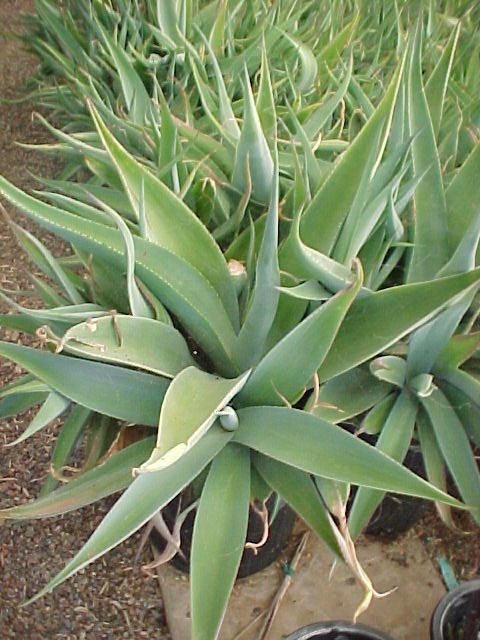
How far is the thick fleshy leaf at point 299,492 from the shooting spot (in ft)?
2.49

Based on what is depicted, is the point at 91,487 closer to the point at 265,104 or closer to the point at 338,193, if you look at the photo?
the point at 338,193

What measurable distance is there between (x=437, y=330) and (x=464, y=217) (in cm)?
20

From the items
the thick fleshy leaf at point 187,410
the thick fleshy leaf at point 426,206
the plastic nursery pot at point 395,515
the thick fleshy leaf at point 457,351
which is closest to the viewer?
the thick fleshy leaf at point 187,410

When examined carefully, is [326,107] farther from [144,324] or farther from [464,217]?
[144,324]

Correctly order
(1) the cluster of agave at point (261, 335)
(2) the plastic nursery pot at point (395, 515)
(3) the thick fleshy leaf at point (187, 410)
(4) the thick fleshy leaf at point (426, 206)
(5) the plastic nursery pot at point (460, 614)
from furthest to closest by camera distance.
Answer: (2) the plastic nursery pot at point (395, 515) → (5) the plastic nursery pot at point (460, 614) → (4) the thick fleshy leaf at point (426, 206) → (1) the cluster of agave at point (261, 335) → (3) the thick fleshy leaf at point (187, 410)

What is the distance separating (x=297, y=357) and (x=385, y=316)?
0.13 m

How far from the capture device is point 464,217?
0.99m

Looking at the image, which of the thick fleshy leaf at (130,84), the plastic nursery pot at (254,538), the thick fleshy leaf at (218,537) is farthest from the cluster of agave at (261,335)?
the thick fleshy leaf at (130,84)

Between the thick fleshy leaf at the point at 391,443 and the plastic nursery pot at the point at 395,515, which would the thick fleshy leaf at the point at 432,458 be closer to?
the thick fleshy leaf at the point at 391,443

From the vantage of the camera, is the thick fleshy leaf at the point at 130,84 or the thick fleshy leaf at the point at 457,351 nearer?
the thick fleshy leaf at the point at 457,351

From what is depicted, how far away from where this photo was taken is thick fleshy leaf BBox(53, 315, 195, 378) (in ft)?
2.45

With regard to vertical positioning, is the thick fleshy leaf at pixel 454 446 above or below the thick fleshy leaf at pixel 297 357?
below

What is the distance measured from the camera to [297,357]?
31.4 inches

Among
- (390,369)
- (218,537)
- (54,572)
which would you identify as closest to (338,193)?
(390,369)
